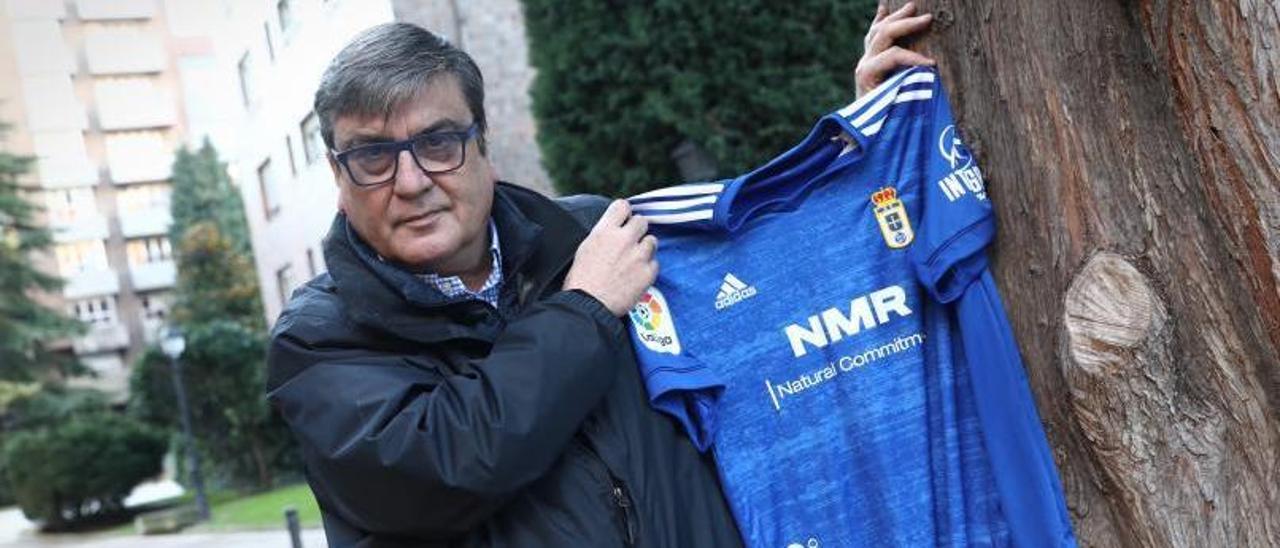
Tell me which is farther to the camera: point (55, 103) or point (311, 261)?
point (55, 103)

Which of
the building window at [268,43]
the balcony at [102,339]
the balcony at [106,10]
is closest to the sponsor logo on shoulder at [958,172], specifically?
the building window at [268,43]

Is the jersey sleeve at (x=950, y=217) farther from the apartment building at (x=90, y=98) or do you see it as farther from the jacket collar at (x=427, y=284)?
the apartment building at (x=90, y=98)

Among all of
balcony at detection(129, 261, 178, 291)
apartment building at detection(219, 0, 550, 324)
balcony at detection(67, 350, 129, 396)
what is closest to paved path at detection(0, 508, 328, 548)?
balcony at detection(67, 350, 129, 396)

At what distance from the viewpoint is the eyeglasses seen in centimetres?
210

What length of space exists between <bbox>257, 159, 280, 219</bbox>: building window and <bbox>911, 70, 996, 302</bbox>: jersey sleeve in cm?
376

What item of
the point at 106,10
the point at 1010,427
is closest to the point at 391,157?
the point at 1010,427

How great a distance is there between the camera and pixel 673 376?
7.30 feet

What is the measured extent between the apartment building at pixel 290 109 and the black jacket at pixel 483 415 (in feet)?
1.44

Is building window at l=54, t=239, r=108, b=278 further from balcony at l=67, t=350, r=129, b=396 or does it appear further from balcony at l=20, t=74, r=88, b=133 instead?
balcony at l=20, t=74, r=88, b=133

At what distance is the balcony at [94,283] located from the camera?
103 feet

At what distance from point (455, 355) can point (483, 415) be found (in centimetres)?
25

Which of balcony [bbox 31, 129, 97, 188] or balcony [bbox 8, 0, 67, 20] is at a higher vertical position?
balcony [bbox 8, 0, 67, 20]

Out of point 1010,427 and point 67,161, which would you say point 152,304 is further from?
point 1010,427

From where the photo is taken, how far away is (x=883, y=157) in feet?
7.79
